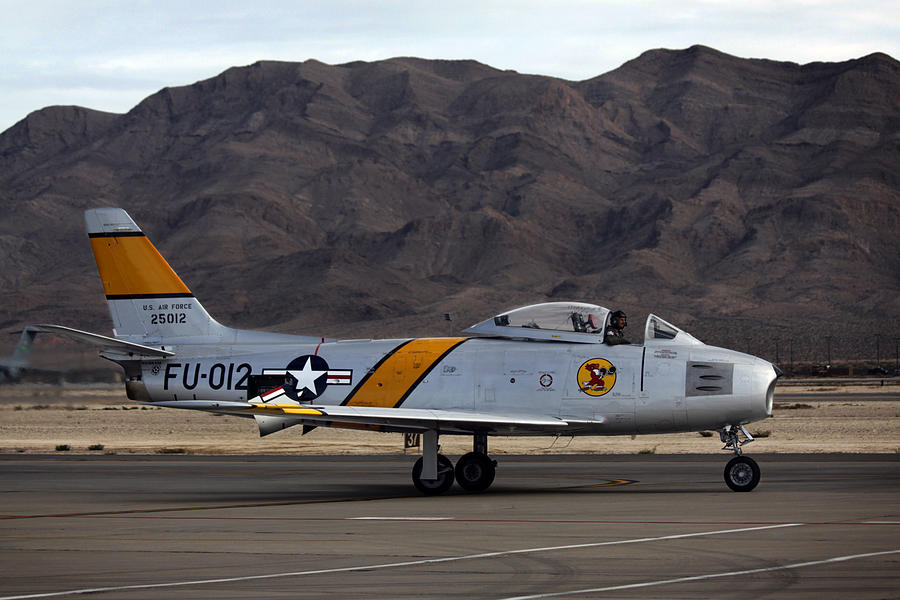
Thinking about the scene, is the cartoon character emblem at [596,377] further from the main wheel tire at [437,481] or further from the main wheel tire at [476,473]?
the main wheel tire at [437,481]

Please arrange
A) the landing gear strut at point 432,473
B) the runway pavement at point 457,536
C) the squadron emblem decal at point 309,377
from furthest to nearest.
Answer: the squadron emblem decal at point 309,377 < the landing gear strut at point 432,473 < the runway pavement at point 457,536

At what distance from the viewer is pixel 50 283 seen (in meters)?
174

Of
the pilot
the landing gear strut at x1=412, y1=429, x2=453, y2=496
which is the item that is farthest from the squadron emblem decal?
the pilot

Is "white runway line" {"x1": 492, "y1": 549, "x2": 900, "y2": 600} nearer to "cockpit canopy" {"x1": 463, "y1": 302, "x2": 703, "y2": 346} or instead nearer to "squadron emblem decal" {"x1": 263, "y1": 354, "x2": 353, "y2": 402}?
"cockpit canopy" {"x1": 463, "y1": 302, "x2": 703, "y2": 346}

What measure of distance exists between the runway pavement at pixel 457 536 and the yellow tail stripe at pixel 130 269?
3913 millimetres

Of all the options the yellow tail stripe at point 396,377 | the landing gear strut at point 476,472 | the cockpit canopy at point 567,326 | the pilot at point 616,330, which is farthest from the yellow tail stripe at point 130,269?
the pilot at point 616,330

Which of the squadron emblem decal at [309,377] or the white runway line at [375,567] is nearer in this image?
the white runway line at [375,567]

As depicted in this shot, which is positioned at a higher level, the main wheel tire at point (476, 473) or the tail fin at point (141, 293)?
the tail fin at point (141, 293)

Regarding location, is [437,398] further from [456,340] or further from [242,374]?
[242,374]

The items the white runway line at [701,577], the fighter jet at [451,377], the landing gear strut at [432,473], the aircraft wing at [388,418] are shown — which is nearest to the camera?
the white runway line at [701,577]

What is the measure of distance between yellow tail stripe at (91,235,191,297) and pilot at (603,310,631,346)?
8.64 meters

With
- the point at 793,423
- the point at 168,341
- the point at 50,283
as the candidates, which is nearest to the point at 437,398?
the point at 168,341

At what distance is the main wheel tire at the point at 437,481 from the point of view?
2192 centimetres

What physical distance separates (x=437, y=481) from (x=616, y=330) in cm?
424
